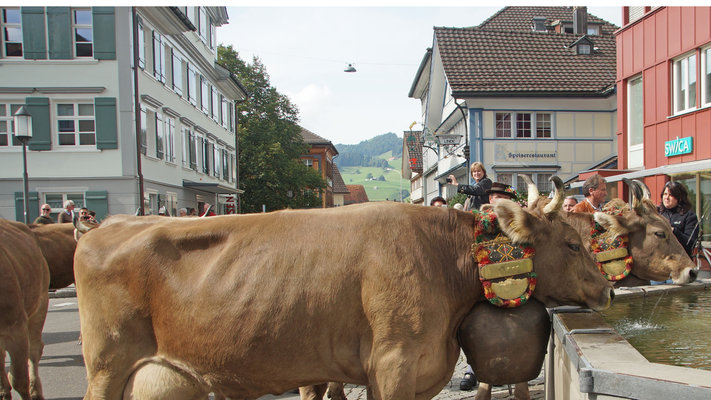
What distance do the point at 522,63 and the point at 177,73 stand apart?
16.0 m

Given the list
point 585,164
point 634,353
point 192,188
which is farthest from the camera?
point 192,188

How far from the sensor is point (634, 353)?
2.31m

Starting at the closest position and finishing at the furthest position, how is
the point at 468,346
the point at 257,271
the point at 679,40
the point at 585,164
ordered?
the point at 257,271
the point at 468,346
the point at 679,40
the point at 585,164

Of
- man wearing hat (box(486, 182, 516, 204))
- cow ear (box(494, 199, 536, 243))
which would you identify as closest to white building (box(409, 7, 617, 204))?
man wearing hat (box(486, 182, 516, 204))

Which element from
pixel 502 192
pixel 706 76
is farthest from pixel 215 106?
pixel 502 192

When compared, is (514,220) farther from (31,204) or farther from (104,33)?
(31,204)

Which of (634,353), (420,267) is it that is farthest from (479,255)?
(634,353)

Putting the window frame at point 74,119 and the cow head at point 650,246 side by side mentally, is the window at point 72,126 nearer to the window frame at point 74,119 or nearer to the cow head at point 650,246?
the window frame at point 74,119

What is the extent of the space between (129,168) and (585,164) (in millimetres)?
19037

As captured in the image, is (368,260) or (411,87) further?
(411,87)

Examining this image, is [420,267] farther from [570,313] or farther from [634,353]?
[570,313]

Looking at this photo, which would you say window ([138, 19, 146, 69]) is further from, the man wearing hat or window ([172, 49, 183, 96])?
the man wearing hat

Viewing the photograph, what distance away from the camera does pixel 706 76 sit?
47.6 ft

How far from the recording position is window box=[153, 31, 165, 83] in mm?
22406
